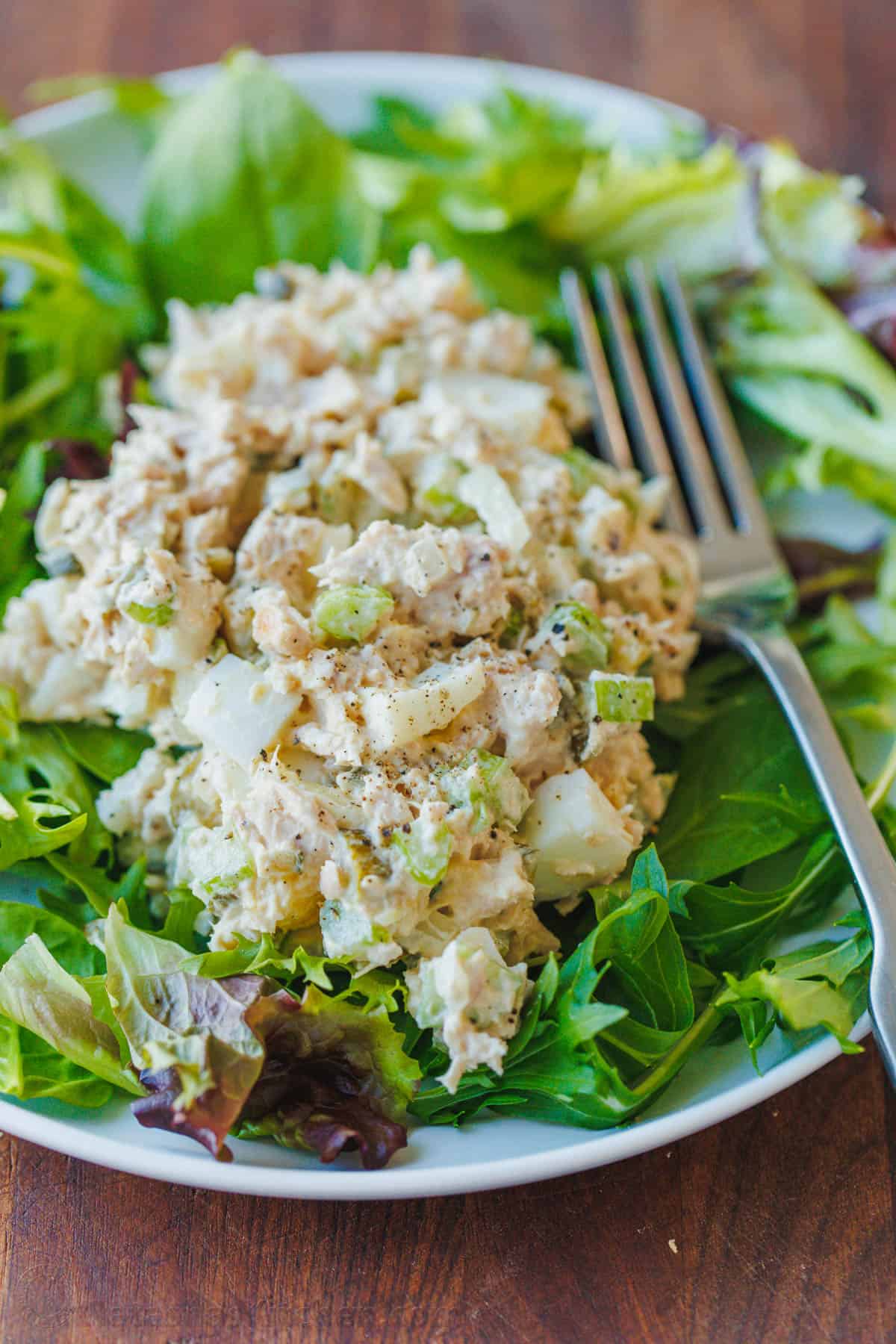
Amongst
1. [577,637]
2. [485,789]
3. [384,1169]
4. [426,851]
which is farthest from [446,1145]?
[577,637]

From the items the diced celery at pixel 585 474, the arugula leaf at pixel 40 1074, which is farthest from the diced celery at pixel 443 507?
the arugula leaf at pixel 40 1074

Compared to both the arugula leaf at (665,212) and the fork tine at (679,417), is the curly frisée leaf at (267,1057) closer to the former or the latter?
the fork tine at (679,417)

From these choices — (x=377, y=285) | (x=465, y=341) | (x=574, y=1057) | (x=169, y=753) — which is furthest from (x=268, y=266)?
(x=574, y=1057)

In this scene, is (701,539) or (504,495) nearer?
(504,495)

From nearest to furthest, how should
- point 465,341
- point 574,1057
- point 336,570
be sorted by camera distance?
point 574,1057, point 336,570, point 465,341

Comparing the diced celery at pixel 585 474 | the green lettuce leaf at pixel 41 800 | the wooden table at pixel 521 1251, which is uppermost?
the diced celery at pixel 585 474

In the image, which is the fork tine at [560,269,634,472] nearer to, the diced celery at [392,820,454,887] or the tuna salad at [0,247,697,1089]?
the tuna salad at [0,247,697,1089]

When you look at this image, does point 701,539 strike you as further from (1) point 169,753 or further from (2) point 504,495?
(1) point 169,753

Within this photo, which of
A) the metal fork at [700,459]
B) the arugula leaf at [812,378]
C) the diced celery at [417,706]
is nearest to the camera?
the diced celery at [417,706]
